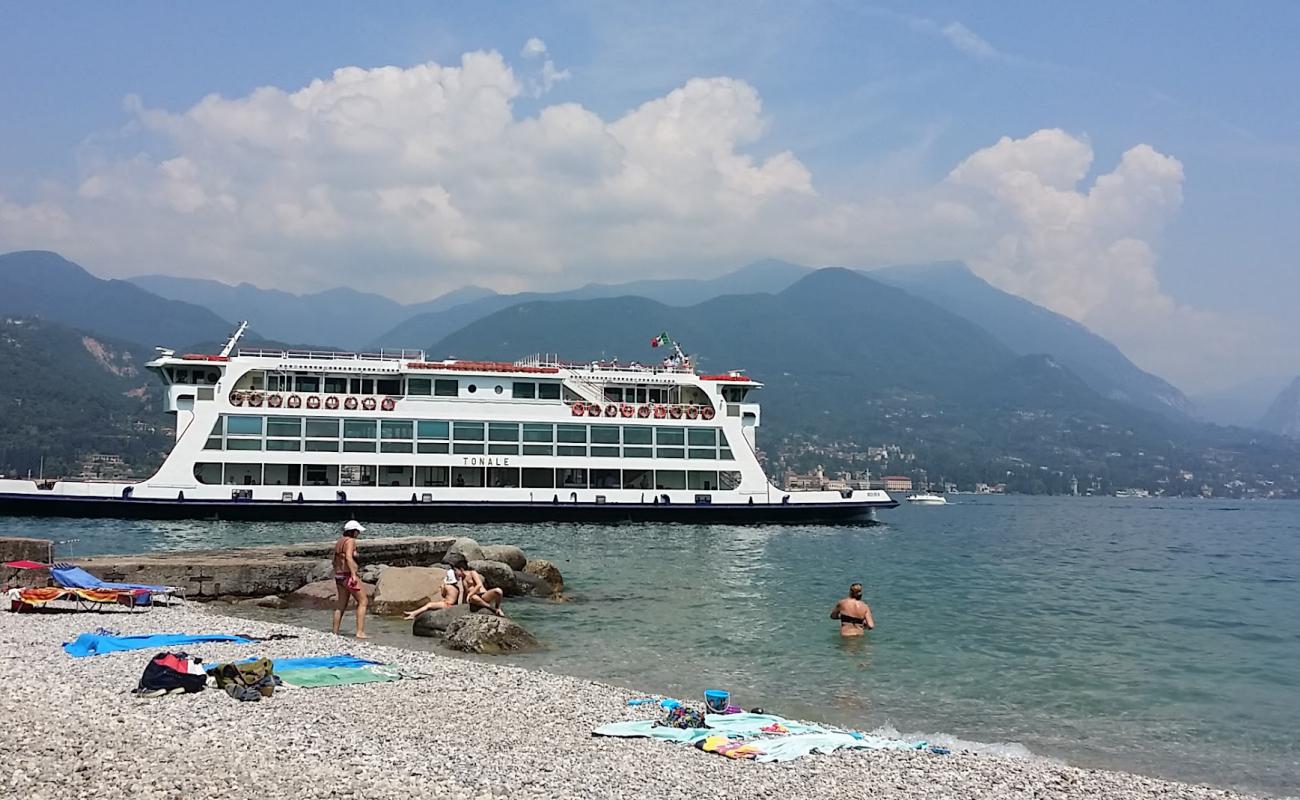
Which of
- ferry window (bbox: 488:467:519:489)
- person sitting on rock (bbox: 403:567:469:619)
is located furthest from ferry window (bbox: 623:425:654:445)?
person sitting on rock (bbox: 403:567:469:619)

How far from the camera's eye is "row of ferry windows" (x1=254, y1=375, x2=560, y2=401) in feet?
127

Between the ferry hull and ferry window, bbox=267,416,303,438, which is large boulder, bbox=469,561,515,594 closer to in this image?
the ferry hull

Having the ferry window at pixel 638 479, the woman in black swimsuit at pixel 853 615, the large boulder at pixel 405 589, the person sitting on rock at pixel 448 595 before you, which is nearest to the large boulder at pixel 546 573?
the large boulder at pixel 405 589

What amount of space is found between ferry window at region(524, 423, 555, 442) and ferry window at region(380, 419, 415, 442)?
459 centimetres

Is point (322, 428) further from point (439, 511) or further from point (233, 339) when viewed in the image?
point (439, 511)

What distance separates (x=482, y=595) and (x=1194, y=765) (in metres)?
10.4

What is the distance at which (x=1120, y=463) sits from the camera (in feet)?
654

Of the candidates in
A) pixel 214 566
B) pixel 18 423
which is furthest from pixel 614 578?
pixel 18 423

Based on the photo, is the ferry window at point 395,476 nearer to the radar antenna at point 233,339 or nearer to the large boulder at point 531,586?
the radar antenna at point 233,339

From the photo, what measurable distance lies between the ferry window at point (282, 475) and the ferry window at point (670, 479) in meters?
14.5

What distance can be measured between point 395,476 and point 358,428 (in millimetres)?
2442

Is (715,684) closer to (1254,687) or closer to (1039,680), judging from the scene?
(1039,680)

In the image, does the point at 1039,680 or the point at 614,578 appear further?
the point at 614,578

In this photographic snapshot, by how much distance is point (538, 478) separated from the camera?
4028 centimetres
